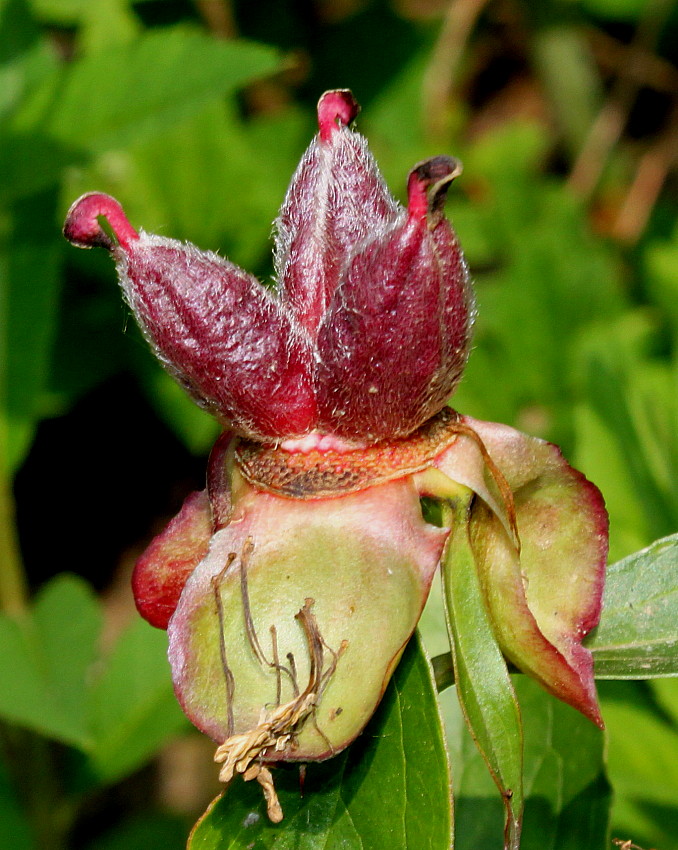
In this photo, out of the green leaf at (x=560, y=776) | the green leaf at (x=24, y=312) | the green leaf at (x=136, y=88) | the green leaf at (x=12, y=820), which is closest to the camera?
the green leaf at (x=560, y=776)

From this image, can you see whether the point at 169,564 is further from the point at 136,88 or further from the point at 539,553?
the point at 136,88

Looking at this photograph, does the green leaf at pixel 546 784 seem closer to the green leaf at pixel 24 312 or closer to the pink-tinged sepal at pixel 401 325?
the pink-tinged sepal at pixel 401 325

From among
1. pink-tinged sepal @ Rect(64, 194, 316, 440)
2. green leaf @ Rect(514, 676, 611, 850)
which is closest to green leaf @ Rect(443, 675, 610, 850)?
green leaf @ Rect(514, 676, 611, 850)

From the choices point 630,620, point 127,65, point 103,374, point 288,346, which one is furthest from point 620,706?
point 103,374

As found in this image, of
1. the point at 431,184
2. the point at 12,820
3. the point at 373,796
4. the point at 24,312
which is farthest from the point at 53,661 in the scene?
the point at 431,184

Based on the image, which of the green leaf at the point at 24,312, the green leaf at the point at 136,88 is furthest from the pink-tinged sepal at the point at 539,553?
the green leaf at the point at 24,312

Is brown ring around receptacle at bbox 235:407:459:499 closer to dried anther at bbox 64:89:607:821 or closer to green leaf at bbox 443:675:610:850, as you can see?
dried anther at bbox 64:89:607:821
